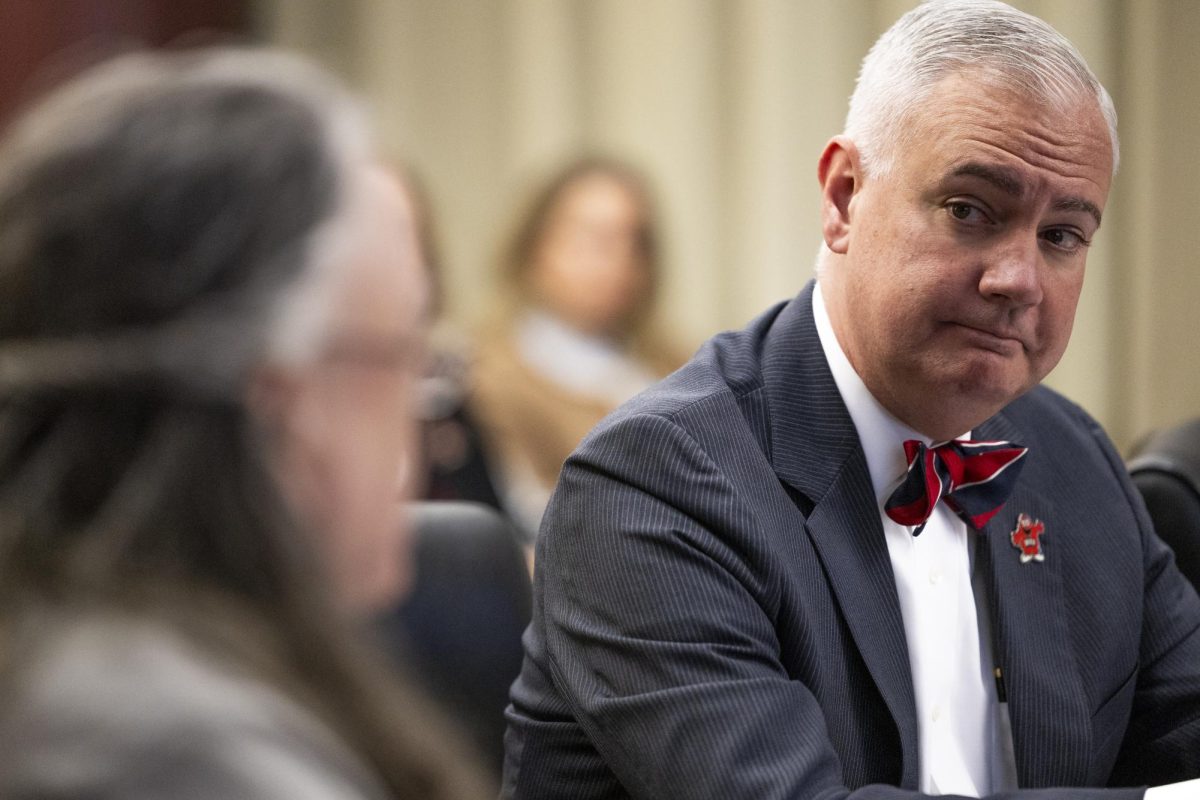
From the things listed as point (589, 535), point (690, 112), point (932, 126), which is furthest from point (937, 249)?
point (690, 112)

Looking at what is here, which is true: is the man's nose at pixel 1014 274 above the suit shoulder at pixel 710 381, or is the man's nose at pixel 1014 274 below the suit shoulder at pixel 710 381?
above

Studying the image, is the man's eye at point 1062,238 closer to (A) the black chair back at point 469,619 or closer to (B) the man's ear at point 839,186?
(B) the man's ear at point 839,186

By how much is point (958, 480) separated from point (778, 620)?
0.28m

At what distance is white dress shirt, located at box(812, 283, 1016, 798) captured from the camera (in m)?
1.33

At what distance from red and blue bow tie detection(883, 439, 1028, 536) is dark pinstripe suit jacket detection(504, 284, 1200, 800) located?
0.04 meters

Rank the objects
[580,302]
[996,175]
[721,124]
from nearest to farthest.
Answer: [996,175], [580,302], [721,124]

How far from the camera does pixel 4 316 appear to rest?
687mm

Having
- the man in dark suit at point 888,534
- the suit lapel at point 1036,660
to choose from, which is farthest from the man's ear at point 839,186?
the suit lapel at point 1036,660

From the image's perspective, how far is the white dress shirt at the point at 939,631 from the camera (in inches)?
52.5

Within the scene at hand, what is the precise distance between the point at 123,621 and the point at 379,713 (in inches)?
5.1

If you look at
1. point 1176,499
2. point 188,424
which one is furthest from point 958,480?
point 188,424

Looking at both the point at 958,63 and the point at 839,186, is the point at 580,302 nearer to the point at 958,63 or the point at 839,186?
the point at 839,186

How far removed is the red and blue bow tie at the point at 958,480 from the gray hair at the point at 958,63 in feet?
0.91

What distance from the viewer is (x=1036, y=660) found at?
54.4 inches
